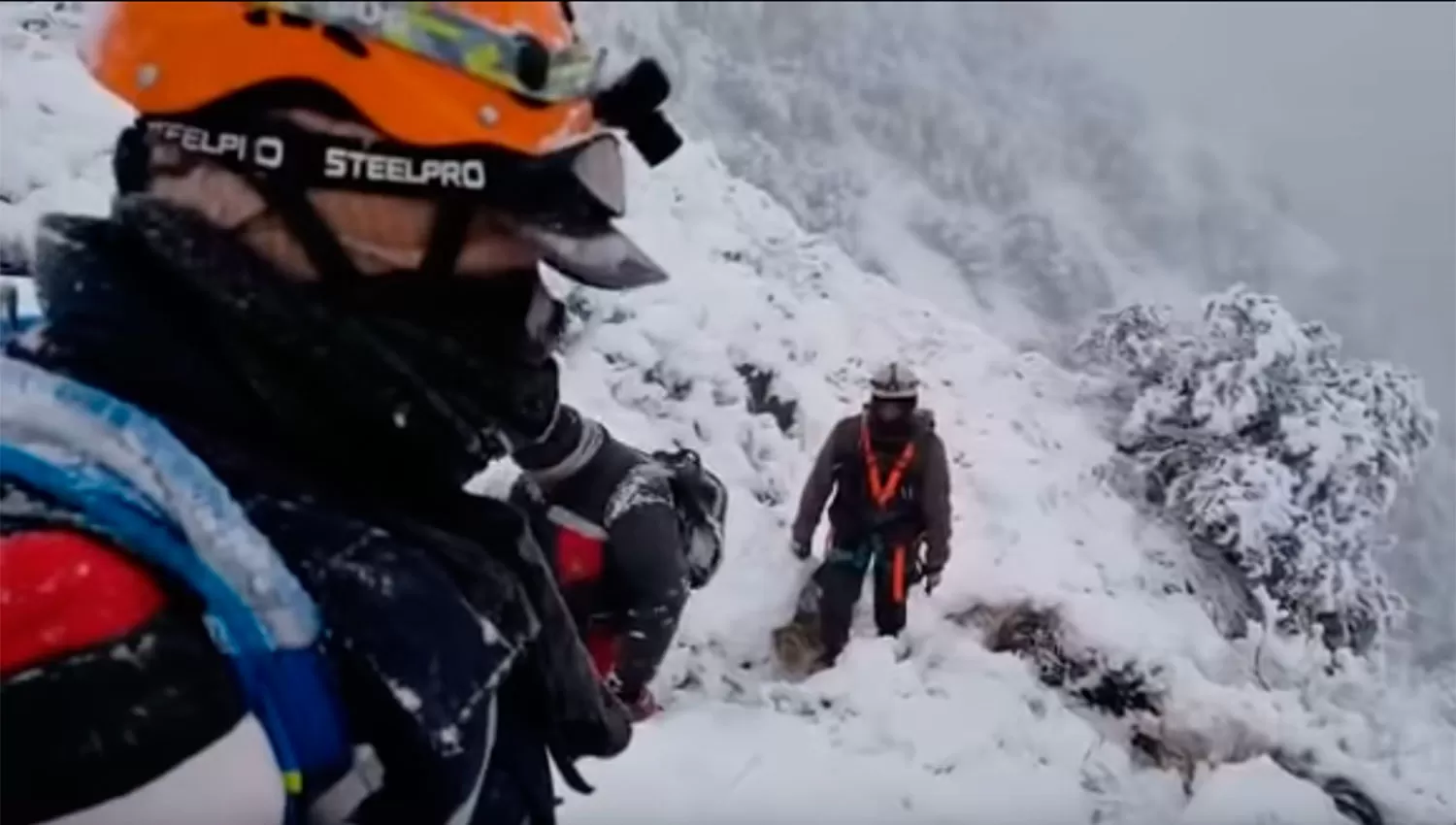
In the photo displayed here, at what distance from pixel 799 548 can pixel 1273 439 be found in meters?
0.51

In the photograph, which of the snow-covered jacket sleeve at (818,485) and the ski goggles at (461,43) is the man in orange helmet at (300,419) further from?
the snow-covered jacket sleeve at (818,485)

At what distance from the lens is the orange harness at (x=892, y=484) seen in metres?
1.72

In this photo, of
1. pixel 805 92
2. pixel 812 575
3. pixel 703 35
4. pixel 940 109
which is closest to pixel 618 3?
pixel 703 35

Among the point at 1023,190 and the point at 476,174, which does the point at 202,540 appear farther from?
the point at 1023,190

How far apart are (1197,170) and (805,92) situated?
0.43 meters

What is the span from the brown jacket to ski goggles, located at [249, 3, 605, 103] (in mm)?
1068

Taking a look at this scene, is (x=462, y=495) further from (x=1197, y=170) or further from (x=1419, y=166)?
(x=1197, y=170)

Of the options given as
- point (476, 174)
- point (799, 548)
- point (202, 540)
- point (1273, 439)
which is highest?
point (1273, 439)

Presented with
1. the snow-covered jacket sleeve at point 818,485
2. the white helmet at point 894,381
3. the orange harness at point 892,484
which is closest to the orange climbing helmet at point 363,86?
the white helmet at point 894,381

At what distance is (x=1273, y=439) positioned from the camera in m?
1.25

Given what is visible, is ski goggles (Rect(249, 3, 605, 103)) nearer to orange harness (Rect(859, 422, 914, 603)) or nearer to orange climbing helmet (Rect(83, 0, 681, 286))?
orange climbing helmet (Rect(83, 0, 681, 286))

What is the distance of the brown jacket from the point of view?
159cm

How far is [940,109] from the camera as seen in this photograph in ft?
4.42

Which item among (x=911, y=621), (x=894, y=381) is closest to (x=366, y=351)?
(x=894, y=381)
